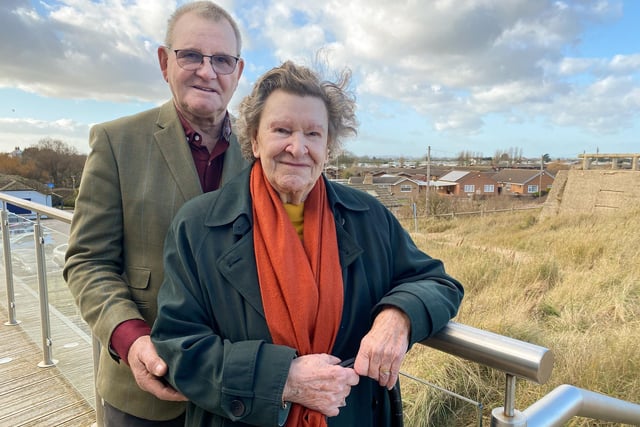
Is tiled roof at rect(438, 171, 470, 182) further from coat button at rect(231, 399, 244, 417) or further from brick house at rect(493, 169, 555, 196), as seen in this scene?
coat button at rect(231, 399, 244, 417)

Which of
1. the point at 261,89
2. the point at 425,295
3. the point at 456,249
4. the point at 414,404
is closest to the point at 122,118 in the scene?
the point at 261,89

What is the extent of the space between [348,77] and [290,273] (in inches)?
25.4

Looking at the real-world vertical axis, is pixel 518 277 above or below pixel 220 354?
below

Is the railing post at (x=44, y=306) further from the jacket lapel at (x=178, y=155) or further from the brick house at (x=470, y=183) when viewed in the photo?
the brick house at (x=470, y=183)

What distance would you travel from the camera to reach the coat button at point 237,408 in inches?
37.0

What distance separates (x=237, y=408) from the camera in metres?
0.94

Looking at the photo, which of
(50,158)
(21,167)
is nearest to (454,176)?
(50,158)

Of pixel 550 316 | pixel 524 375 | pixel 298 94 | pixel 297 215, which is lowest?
pixel 550 316

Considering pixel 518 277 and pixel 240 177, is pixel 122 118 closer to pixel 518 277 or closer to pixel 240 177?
pixel 240 177

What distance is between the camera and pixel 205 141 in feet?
4.83

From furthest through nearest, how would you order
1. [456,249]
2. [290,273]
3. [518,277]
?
[456,249], [518,277], [290,273]

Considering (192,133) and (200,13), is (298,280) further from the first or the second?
(200,13)

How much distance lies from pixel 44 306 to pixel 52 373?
504mm

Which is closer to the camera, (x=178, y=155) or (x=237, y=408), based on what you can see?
(x=237, y=408)
